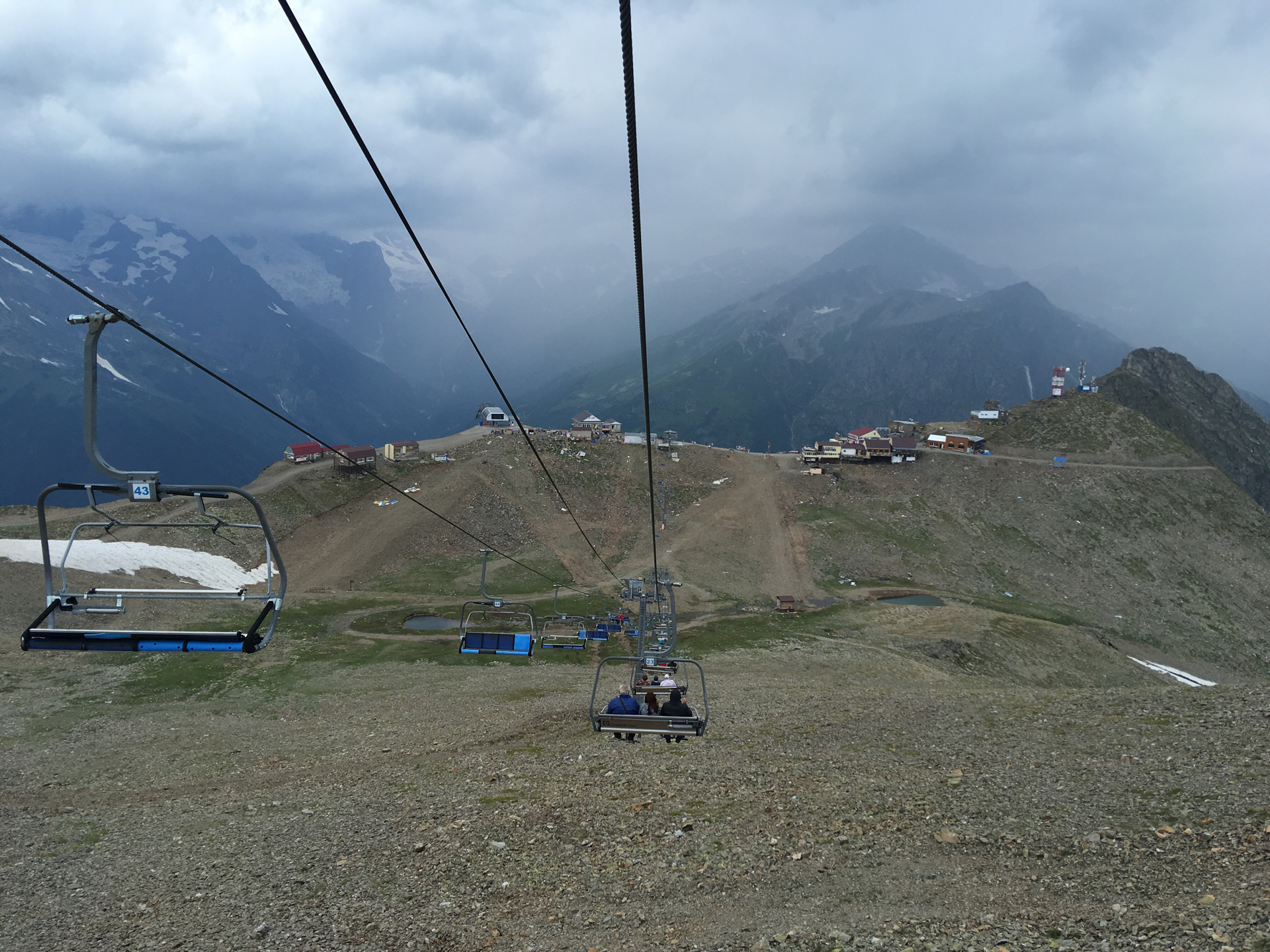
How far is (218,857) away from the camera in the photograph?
16.1m

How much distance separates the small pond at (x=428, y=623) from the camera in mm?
54450

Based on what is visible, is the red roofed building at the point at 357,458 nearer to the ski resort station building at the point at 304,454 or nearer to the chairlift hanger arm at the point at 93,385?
the ski resort station building at the point at 304,454

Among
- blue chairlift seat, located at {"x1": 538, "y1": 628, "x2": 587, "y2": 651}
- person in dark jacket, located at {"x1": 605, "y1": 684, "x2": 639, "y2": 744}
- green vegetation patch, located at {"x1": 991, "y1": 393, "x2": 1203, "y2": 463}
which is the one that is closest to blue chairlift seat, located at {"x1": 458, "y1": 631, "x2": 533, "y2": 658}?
blue chairlift seat, located at {"x1": 538, "y1": 628, "x2": 587, "y2": 651}

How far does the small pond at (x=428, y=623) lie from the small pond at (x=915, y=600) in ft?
144

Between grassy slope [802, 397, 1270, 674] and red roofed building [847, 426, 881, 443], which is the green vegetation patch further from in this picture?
red roofed building [847, 426, 881, 443]

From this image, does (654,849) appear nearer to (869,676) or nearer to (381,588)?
(869,676)

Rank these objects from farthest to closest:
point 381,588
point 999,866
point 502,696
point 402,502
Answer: point 402,502 < point 381,588 < point 502,696 < point 999,866

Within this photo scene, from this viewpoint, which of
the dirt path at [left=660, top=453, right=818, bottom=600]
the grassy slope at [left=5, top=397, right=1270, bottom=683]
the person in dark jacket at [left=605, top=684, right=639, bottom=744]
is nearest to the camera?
the person in dark jacket at [left=605, top=684, right=639, bottom=744]

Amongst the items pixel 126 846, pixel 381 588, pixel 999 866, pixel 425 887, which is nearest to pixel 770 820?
pixel 999 866

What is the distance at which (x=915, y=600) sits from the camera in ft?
227

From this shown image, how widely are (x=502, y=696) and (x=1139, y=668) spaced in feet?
177

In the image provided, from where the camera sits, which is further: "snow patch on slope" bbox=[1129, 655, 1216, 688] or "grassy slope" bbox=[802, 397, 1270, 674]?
"grassy slope" bbox=[802, 397, 1270, 674]

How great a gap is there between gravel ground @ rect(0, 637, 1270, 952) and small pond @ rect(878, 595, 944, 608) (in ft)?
136

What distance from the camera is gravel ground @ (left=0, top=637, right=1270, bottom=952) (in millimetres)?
12250
